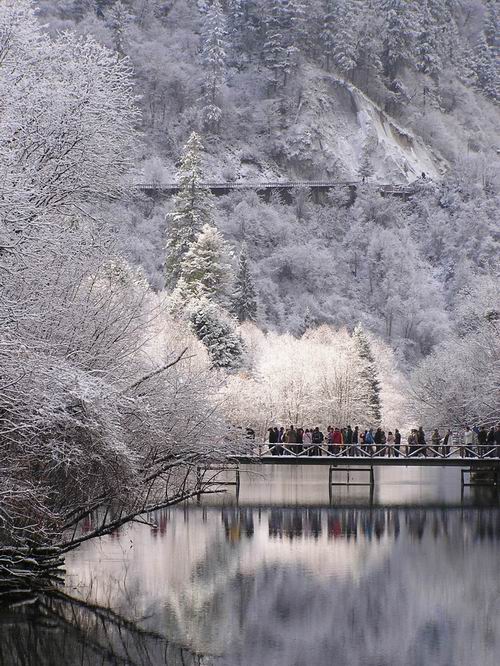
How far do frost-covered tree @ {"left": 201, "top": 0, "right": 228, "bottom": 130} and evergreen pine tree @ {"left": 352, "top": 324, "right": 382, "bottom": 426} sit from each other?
225ft

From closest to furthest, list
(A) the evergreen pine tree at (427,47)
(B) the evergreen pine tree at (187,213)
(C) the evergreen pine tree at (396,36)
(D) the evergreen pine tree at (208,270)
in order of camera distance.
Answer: (D) the evergreen pine tree at (208,270), (B) the evergreen pine tree at (187,213), (C) the evergreen pine tree at (396,36), (A) the evergreen pine tree at (427,47)

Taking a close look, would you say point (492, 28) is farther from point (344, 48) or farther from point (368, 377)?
point (368, 377)

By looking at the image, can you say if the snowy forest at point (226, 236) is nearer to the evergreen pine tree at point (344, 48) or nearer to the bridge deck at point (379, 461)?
the evergreen pine tree at point (344, 48)

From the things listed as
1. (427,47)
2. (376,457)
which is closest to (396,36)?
(427,47)

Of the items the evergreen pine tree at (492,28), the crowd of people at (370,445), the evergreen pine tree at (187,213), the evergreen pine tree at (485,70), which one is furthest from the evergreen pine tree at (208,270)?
the evergreen pine tree at (492,28)

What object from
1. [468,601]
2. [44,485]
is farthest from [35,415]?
[468,601]

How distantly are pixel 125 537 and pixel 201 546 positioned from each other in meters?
1.83

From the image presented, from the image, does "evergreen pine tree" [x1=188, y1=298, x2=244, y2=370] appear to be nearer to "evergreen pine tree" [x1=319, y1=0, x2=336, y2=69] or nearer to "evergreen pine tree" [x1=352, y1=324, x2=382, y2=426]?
"evergreen pine tree" [x1=352, y1=324, x2=382, y2=426]

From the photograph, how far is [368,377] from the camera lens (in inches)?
2574

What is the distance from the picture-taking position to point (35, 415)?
16.1 metres

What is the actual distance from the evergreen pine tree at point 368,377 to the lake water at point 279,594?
30.1m

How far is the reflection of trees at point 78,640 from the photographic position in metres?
15.9

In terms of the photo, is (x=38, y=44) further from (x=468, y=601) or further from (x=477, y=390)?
(x=477, y=390)

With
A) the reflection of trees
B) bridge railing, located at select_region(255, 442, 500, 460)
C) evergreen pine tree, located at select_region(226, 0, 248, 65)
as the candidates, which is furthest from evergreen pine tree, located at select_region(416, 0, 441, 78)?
the reflection of trees
